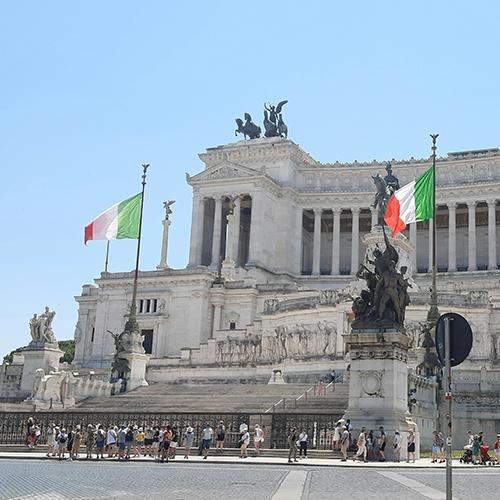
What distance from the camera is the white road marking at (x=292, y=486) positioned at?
15.1m

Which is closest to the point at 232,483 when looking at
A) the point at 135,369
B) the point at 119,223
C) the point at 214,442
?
the point at 214,442

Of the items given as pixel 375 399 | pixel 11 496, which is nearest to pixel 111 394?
pixel 375 399

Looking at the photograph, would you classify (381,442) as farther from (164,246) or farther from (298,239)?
(298,239)

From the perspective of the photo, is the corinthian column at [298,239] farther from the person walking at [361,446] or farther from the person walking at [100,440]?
the person walking at [361,446]

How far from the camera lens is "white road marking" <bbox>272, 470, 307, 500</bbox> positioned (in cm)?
1513

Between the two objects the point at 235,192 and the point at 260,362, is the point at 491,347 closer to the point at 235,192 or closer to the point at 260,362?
the point at 260,362

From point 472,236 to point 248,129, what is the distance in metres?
31.1

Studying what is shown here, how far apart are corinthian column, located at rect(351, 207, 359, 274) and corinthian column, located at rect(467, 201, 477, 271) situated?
12.2m

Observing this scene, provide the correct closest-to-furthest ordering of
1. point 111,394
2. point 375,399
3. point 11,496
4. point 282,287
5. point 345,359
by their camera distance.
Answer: point 11,496 → point 375,399 → point 111,394 → point 345,359 → point 282,287

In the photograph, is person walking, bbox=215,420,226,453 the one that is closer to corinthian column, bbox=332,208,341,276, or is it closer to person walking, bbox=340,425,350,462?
person walking, bbox=340,425,350,462

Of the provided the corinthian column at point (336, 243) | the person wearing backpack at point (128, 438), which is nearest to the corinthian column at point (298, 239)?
the corinthian column at point (336, 243)

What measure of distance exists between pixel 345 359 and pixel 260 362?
323 inches

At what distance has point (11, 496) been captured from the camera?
49.1 feet

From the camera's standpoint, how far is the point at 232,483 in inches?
718
